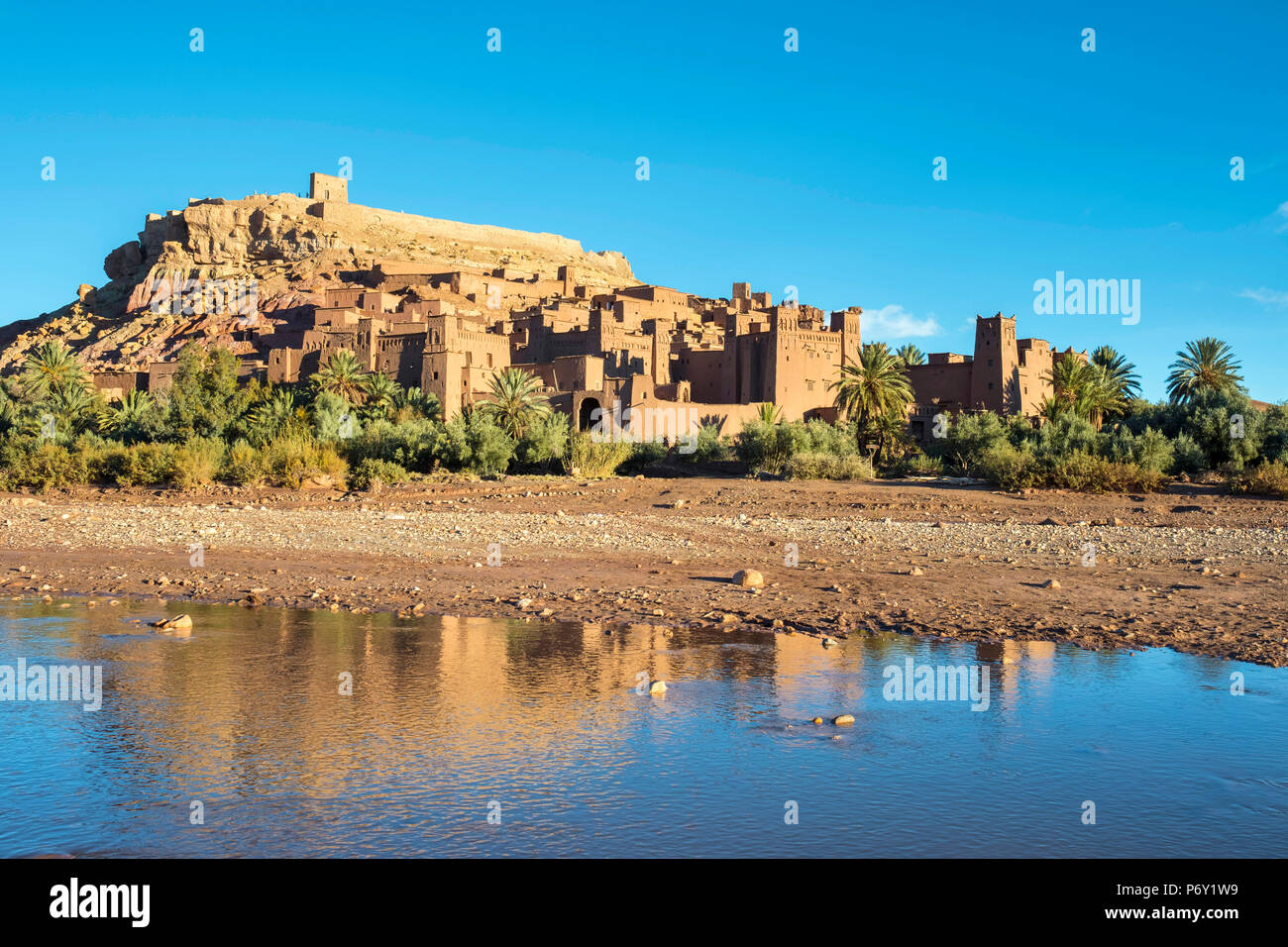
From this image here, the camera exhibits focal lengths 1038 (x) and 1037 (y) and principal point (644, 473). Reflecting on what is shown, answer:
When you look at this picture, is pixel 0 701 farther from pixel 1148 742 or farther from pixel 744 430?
pixel 744 430

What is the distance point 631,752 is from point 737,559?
8620 millimetres

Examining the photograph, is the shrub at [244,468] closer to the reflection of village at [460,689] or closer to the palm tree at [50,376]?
the reflection of village at [460,689]

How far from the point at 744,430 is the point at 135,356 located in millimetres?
41204

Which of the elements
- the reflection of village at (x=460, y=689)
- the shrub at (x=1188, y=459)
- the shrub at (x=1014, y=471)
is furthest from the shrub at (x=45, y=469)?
the shrub at (x=1188, y=459)

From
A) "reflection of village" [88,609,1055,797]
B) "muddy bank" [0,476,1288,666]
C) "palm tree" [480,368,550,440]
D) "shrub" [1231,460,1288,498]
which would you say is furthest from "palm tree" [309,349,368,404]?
"reflection of village" [88,609,1055,797]

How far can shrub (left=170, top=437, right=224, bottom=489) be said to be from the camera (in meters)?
27.2

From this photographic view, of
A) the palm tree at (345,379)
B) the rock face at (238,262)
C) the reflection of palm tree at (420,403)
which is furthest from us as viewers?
the rock face at (238,262)

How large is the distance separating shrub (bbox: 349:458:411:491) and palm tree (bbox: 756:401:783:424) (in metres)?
12.3

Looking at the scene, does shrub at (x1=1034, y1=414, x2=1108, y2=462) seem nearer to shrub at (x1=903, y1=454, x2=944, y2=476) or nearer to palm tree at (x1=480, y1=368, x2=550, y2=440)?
shrub at (x1=903, y1=454, x2=944, y2=476)

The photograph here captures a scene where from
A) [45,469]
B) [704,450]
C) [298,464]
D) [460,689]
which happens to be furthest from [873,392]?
[460,689]

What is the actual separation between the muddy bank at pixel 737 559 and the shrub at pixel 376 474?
3.38m

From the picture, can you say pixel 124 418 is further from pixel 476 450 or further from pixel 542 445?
pixel 542 445

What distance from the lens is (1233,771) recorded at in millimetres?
6184

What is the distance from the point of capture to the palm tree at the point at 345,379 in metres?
41.4
